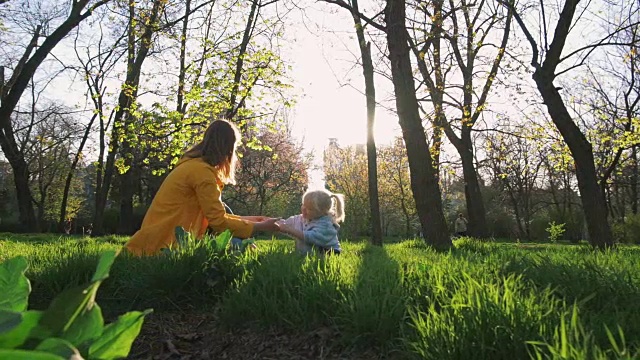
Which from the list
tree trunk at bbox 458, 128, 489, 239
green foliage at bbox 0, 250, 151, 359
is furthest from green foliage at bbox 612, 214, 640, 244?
green foliage at bbox 0, 250, 151, 359

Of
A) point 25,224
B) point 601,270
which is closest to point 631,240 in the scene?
point 601,270

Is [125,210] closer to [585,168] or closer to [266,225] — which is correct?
[585,168]

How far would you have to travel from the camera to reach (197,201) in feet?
16.5

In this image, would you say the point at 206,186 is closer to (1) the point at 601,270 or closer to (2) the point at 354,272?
(2) the point at 354,272

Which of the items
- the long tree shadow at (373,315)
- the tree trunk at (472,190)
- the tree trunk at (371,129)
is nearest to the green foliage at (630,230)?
the tree trunk at (472,190)

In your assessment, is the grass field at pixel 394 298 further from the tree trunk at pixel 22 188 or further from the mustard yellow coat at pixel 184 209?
the tree trunk at pixel 22 188

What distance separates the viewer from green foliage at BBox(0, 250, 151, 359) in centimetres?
48

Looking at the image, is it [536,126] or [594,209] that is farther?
[536,126]

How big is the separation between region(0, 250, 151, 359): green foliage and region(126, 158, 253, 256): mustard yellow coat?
4278 mm

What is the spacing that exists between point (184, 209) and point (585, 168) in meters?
8.01

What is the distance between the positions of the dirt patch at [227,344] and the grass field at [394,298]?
6 cm

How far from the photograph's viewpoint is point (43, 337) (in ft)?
1.65

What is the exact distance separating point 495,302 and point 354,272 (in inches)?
52.5

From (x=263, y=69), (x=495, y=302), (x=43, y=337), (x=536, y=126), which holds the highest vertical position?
(x=263, y=69)
